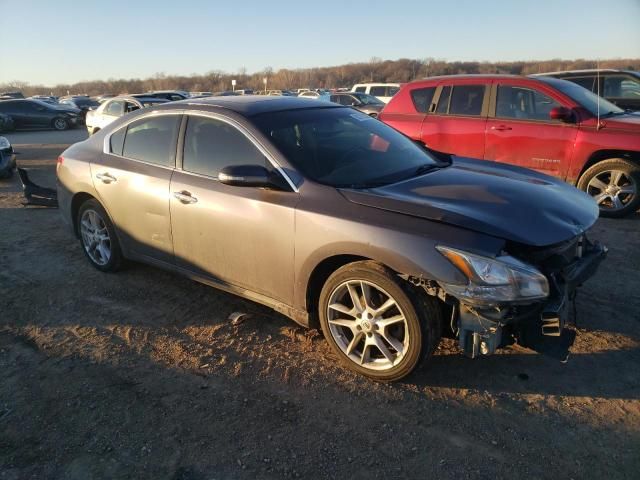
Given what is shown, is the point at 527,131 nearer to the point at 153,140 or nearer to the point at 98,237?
the point at 153,140

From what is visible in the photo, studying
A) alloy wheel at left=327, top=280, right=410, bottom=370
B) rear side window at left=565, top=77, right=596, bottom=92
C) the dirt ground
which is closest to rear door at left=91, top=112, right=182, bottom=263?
the dirt ground

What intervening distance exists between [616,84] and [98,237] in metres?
10.2

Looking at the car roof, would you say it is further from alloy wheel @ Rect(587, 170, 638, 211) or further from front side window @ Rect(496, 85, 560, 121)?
alloy wheel @ Rect(587, 170, 638, 211)

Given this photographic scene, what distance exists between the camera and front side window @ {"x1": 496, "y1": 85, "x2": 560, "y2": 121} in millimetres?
6637

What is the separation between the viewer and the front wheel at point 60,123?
2241 cm

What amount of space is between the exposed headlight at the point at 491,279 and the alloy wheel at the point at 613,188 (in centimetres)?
453

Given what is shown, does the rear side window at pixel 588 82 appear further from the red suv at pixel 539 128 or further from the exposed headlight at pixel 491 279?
the exposed headlight at pixel 491 279

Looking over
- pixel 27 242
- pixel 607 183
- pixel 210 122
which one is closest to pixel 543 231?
pixel 210 122

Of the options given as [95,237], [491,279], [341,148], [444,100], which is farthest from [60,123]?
[491,279]

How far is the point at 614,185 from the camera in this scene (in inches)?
248

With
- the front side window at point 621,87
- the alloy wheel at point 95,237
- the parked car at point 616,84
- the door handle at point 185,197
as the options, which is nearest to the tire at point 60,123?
the alloy wheel at point 95,237

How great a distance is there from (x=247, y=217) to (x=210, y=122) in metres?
0.93

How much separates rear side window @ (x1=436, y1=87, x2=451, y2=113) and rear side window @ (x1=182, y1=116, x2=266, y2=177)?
4610 millimetres

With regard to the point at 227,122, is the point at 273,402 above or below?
below
